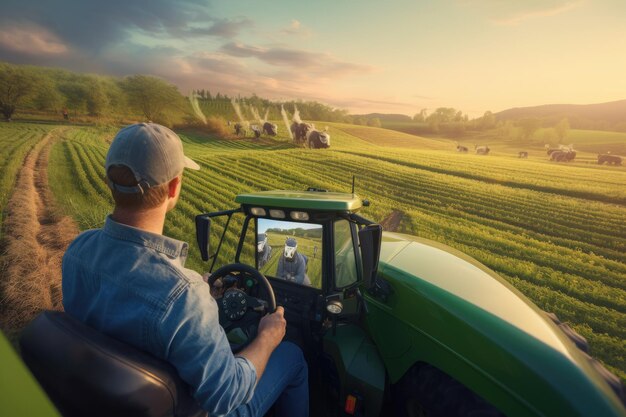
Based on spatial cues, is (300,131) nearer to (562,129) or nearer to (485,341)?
(562,129)

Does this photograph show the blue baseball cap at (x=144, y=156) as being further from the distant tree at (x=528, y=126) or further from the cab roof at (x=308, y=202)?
the distant tree at (x=528, y=126)

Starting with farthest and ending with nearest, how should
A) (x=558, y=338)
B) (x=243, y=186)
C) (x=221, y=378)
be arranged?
(x=243, y=186) → (x=558, y=338) → (x=221, y=378)

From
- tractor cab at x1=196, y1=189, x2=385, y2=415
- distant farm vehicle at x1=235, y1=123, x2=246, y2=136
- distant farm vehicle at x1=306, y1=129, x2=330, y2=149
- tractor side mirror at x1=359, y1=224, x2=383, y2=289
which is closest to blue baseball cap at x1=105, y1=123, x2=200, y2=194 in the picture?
tractor side mirror at x1=359, y1=224, x2=383, y2=289

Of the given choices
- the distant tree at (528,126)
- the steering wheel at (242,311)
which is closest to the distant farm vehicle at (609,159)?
the distant tree at (528,126)

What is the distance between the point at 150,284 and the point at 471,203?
10.0 meters

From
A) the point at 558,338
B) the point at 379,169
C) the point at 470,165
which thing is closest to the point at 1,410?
the point at 558,338

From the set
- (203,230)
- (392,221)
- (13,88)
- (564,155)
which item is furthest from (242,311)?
(564,155)

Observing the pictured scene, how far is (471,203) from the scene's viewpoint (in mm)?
9625

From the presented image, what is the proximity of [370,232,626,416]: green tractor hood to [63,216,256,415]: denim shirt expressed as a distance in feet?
4.28

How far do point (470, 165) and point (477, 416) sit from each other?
48.3 ft

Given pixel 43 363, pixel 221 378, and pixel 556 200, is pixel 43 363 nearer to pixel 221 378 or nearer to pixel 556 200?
pixel 221 378

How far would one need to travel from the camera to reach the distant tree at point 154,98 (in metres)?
14.8

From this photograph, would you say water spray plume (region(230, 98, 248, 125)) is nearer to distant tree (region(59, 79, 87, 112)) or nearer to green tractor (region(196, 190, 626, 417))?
distant tree (region(59, 79, 87, 112))

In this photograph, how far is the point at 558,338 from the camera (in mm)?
1955
